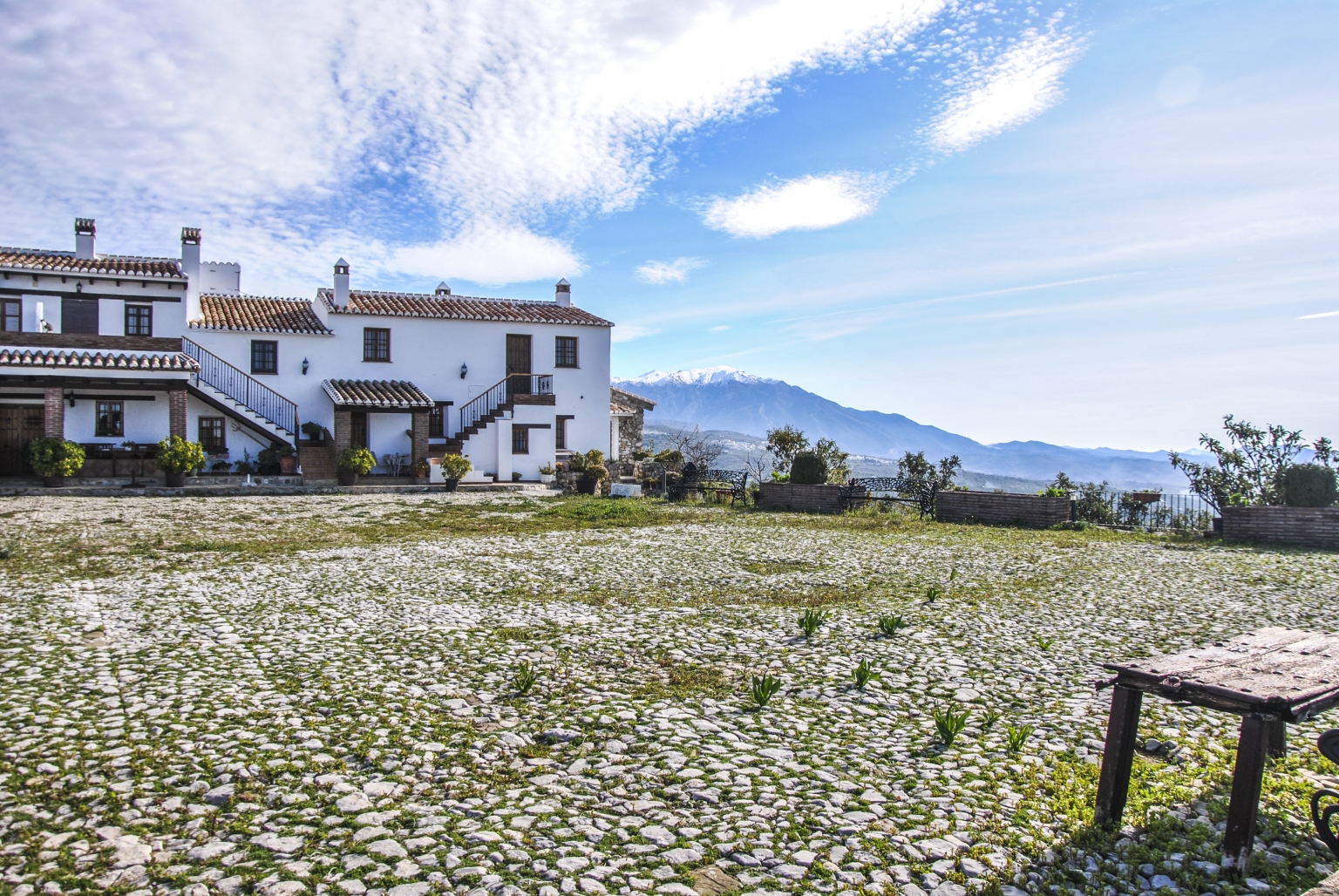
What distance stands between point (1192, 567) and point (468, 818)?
1320cm

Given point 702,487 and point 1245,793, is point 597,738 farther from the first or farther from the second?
point 702,487

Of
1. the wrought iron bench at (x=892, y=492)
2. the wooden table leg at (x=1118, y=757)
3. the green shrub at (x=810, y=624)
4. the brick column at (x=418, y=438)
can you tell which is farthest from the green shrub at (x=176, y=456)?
the wooden table leg at (x=1118, y=757)

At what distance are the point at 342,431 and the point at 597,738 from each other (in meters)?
27.9

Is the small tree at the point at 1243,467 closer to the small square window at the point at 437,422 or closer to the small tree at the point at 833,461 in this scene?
the small tree at the point at 833,461

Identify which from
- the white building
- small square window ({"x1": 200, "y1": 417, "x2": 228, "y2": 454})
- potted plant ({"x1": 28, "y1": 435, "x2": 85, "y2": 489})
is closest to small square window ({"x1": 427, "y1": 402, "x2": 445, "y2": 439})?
the white building

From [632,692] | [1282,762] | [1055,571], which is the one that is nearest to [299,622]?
[632,692]

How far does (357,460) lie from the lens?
27562 mm

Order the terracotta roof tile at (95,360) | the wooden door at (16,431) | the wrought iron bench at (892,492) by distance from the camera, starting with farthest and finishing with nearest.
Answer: the wooden door at (16,431)
the terracotta roof tile at (95,360)
the wrought iron bench at (892,492)

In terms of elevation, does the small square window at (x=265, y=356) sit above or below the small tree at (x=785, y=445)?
above

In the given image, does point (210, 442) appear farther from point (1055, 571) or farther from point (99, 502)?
Result: point (1055, 571)

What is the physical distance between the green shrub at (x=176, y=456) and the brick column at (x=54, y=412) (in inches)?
134

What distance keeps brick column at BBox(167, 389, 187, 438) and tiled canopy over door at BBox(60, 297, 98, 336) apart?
14.8 ft

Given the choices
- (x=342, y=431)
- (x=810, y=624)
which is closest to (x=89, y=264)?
(x=342, y=431)

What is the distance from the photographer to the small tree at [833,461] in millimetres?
26372
